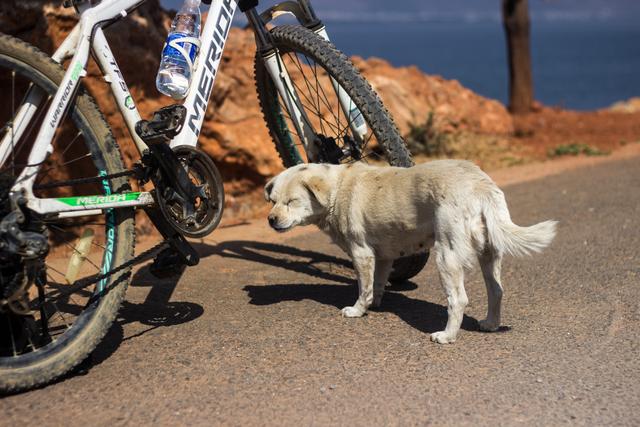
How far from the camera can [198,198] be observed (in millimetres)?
4879

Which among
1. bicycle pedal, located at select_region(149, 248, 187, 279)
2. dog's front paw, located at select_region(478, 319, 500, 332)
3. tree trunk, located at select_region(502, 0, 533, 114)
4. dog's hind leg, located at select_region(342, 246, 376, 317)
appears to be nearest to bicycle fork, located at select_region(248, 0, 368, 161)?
dog's hind leg, located at select_region(342, 246, 376, 317)

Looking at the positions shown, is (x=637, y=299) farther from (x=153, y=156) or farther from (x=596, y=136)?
(x=596, y=136)

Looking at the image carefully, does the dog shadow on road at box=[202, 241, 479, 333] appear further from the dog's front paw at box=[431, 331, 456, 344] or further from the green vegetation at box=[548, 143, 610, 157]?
the green vegetation at box=[548, 143, 610, 157]

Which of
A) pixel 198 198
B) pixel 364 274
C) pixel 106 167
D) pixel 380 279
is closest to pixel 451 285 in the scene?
pixel 364 274

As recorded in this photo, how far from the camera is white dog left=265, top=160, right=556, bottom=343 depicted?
168 inches

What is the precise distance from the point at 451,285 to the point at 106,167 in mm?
1915

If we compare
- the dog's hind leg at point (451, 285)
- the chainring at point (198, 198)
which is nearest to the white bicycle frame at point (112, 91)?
the chainring at point (198, 198)

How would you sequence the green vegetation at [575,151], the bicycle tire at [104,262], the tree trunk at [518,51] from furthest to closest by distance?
the tree trunk at [518,51] → the green vegetation at [575,151] → the bicycle tire at [104,262]

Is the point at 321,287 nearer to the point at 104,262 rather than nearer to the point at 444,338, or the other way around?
the point at 444,338

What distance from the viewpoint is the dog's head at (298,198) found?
4828 mm

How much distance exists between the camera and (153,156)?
4.52m

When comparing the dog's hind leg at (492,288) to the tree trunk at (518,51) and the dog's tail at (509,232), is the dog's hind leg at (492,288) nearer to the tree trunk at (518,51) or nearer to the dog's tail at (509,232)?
the dog's tail at (509,232)

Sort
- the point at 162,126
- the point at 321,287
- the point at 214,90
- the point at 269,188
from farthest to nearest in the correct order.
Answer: the point at 214,90
the point at 321,287
the point at 269,188
the point at 162,126

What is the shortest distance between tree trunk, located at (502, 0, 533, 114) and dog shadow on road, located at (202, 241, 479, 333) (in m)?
9.52
